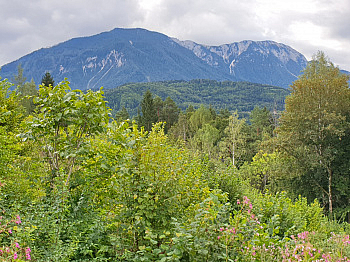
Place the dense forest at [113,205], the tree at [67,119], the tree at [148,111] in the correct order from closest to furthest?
the dense forest at [113,205] < the tree at [67,119] < the tree at [148,111]

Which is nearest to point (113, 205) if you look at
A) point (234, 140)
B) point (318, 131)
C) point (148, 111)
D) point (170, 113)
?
point (318, 131)

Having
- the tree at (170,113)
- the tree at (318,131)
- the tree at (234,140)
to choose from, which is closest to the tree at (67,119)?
the tree at (318,131)

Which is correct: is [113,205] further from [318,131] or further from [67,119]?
[318,131]

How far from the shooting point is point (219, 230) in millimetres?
3154

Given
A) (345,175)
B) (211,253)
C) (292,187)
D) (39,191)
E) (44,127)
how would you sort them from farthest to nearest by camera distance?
1. (292,187)
2. (345,175)
3. (39,191)
4. (44,127)
5. (211,253)

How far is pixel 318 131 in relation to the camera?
18797mm

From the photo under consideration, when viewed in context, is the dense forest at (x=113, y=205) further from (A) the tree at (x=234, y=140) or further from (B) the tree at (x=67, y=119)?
(A) the tree at (x=234, y=140)

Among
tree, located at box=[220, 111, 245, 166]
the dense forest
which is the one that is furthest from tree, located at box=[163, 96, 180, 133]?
the dense forest

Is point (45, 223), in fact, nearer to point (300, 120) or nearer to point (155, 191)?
point (155, 191)

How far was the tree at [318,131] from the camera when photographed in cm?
1850

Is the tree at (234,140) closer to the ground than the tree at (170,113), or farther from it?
closer to the ground

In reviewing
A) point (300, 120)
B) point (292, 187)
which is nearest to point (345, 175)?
point (292, 187)

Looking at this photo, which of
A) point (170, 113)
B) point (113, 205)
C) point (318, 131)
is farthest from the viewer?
point (170, 113)

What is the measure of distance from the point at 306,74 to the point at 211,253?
100 ft
